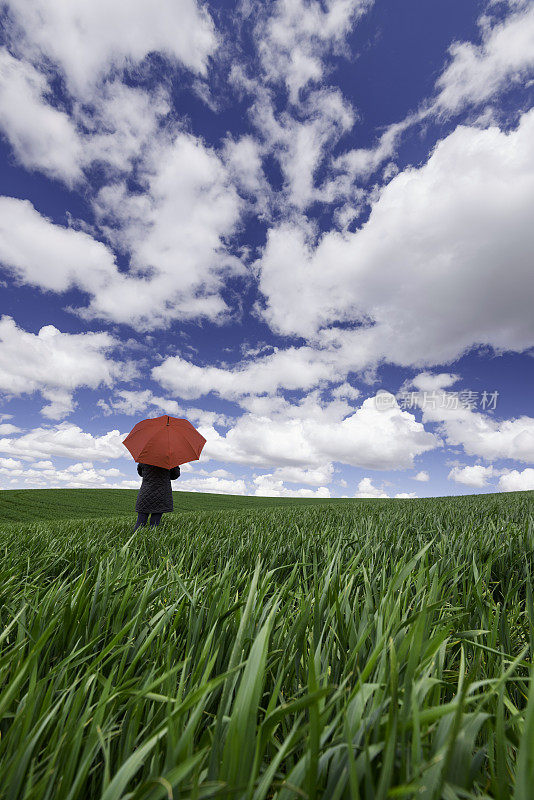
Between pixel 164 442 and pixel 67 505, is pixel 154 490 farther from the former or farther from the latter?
pixel 67 505

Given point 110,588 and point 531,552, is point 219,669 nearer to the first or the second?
point 110,588

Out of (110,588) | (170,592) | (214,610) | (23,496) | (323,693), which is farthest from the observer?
(23,496)

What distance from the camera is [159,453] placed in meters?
6.03

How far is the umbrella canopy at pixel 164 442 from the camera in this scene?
236 inches

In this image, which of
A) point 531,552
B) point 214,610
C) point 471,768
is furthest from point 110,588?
point 531,552

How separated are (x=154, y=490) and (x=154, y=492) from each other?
34mm

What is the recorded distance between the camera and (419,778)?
2.02 feet

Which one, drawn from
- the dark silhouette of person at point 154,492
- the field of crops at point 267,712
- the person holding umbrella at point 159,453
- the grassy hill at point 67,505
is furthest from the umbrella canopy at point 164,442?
the grassy hill at point 67,505

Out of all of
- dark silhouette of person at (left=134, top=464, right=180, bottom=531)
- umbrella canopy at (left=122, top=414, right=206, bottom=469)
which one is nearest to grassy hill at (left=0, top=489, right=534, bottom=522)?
dark silhouette of person at (left=134, top=464, right=180, bottom=531)

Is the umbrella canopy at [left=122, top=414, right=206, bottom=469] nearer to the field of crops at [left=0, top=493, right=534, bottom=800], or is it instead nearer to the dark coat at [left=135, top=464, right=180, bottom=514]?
the dark coat at [left=135, top=464, right=180, bottom=514]

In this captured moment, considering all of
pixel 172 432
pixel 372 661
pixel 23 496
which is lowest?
pixel 23 496

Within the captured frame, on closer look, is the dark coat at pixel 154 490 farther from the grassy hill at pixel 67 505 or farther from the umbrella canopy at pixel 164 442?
the grassy hill at pixel 67 505

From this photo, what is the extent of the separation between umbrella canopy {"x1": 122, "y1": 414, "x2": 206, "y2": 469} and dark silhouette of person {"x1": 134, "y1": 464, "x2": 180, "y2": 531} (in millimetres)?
531

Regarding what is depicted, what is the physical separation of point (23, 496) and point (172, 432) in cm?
2381
